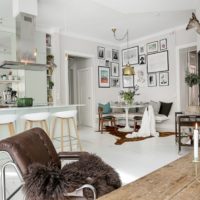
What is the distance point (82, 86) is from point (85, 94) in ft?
1.15

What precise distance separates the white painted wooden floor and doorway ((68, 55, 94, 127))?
2198 mm

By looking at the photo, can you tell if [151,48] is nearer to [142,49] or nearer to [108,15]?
[142,49]

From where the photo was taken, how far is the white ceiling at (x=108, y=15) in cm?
451

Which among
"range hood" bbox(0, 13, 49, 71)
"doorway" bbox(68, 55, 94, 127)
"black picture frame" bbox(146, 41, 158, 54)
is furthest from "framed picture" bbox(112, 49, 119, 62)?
"range hood" bbox(0, 13, 49, 71)

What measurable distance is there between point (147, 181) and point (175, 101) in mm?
5977

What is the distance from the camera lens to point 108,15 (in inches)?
224

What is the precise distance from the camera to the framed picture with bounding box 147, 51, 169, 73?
7.09 m

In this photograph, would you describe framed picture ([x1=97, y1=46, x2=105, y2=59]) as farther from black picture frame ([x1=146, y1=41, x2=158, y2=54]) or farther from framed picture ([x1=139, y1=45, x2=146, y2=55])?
black picture frame ([x1=146, y1=41, x2=158, y2=54])

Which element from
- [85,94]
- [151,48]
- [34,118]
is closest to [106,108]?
[85,94]

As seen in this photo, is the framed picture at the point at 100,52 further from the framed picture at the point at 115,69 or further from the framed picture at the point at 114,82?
the framed picture at the point at 114,82

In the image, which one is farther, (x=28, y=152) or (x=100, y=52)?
(x=100, y=52)

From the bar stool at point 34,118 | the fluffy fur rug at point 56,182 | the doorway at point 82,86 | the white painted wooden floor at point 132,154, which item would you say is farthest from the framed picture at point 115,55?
the fluffy fur rug at point 56,182

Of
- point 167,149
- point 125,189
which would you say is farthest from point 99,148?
point 125,189

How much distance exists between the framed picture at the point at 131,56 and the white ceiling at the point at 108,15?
0.54 metres
